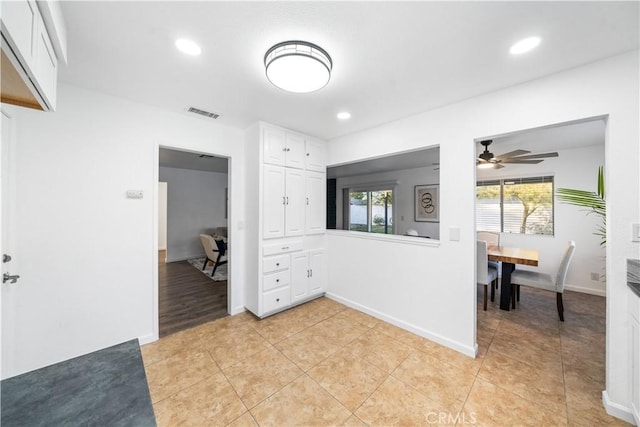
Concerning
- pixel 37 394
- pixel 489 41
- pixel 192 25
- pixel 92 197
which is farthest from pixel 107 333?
pixel 489 41

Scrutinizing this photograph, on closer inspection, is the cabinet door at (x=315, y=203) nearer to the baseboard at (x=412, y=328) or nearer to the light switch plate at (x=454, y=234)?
the baseboard at (x=412, y=328)

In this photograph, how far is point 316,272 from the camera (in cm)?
346

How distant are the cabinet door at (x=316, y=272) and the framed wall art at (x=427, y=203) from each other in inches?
123

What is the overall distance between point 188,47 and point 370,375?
278cm

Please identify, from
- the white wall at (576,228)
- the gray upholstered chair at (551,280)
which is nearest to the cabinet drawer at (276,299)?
the gray upholstered chair at (551,280)

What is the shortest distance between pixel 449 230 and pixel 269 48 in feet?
7.26

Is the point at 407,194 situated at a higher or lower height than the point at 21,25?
lower

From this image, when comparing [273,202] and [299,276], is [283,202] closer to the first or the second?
[273,202]

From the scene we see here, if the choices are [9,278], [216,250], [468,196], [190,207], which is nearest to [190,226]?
[190,207]

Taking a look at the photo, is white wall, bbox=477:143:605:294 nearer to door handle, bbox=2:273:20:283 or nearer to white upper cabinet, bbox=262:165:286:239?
white upper cabinet, bbox=262:165:286:239

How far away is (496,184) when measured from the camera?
4727mm

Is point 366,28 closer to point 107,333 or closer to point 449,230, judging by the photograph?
point 449,230

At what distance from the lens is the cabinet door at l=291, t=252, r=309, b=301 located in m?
Answer: 3.15

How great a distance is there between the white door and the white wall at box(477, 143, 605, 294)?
20.8 ft
